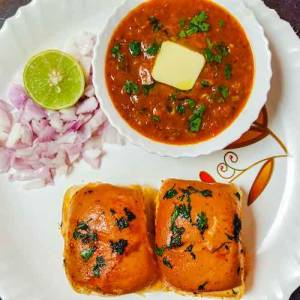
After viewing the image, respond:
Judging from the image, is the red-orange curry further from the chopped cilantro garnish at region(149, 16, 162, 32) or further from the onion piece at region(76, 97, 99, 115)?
the onion piece at region(76, 97, 99, 115)

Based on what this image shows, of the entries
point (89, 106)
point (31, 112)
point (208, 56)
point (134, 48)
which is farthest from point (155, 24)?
point (31, 112)

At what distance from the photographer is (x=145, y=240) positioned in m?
3.19

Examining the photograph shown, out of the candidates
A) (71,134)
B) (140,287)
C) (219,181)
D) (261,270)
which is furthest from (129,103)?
(261,270)

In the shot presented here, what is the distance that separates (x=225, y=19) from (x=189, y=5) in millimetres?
202

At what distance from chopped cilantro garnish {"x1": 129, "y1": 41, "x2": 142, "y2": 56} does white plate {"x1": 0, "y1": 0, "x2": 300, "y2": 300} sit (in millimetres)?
450

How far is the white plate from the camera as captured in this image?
3.44 m

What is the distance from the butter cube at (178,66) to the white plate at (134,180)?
0.49 meters

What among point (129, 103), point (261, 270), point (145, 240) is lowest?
point (261, 270)

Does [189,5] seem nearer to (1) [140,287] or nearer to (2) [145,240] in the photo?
(2) [145,240]

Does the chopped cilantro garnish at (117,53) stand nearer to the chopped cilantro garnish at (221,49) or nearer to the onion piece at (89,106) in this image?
the onion piece at (89,106)

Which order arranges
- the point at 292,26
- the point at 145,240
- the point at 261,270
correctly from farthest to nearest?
the point at 292,26 < the point at 261,270 < the point at 145,240

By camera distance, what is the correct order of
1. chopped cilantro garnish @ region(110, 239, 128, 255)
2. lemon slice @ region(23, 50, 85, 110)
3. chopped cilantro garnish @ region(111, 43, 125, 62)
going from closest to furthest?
1. chopped cilantro garnish @ region(110, 239, 128, 255)
2. chopped cilantro garnish @ region(111, 43, 125, 62)
3. lemon slice @ region(23, 50, 85, 110)

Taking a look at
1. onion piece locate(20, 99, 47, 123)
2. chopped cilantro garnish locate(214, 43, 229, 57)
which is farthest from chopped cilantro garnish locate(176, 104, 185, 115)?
onion piece locate(20, 99, 47, 123)

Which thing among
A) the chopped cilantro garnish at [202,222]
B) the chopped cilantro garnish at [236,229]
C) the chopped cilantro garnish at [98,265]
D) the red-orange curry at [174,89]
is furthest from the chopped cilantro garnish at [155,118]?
the chopped cilantro garnish at [98,265]
